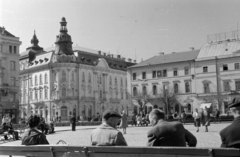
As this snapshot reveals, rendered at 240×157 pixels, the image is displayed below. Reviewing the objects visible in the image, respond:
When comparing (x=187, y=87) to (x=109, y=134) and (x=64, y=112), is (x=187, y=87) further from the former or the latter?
(x=109, y=134)

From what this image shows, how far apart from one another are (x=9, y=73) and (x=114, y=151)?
56.5m

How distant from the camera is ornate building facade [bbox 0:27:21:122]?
56438 millimetres

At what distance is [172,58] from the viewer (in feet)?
222

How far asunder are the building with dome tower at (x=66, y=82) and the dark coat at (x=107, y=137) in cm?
6954

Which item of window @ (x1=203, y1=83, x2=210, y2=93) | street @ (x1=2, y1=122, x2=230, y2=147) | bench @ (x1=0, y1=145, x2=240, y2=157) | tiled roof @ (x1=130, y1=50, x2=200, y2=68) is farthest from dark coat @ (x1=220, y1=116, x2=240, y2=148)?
tiled roof @ (x1=130, y1=50, x2=200, y2=68)

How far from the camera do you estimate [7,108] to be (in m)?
56.4

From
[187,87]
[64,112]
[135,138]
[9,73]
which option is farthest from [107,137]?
[64,112]

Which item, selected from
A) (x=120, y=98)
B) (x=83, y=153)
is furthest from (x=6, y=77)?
(x=83, y=153)

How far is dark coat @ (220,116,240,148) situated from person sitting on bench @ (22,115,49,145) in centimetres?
335

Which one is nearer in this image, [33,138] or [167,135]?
[167,135]

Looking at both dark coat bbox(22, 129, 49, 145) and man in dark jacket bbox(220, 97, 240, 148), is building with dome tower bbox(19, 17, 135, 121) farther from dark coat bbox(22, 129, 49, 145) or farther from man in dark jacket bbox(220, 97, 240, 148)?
man in dark jacket bbox(220, 97, 240, 148)

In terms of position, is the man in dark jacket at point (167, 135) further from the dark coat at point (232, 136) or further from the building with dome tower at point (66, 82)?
the building with dome tower at point (66, 82)

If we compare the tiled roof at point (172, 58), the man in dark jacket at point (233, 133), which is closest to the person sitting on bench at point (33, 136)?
the man in dark jacket at point (233, 133)

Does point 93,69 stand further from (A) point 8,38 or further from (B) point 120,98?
(A) point 8,38
